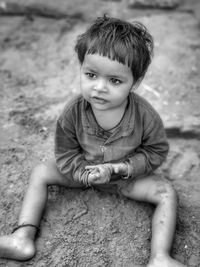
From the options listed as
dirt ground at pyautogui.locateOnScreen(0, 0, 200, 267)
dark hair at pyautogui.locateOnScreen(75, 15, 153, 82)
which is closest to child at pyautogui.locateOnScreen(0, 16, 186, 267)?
dark hair at pyautogui.locateOnScreen(75, 15, 153, 82)

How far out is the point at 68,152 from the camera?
2.19 metres

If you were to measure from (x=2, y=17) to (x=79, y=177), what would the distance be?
2.60 meters

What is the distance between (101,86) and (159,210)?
0.75 m

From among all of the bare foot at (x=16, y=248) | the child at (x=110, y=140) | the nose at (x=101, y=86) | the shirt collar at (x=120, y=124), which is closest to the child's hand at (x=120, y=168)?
the child at (x=110, y=140)

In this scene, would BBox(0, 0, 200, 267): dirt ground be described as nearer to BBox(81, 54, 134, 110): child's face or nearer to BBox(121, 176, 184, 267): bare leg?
BBox(121, 176, 184, 267): bare leg

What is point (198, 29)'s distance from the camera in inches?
147

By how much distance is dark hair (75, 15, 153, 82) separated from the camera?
6.03ft

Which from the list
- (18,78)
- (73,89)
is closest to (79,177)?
(73,89)

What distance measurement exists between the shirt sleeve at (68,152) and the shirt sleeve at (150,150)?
28 cm

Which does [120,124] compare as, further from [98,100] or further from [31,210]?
[31,210]

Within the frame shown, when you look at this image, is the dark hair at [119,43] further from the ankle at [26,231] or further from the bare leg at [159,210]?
the ankle at [26,231]

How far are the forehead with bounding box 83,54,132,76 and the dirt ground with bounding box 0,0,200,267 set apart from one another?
82cm

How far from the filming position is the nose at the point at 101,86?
6.11ft

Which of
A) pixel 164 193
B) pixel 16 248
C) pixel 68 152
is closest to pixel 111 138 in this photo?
pixel 68 152
